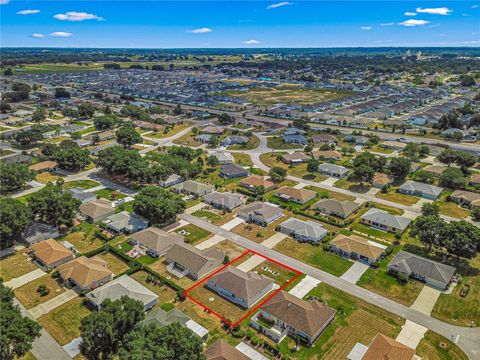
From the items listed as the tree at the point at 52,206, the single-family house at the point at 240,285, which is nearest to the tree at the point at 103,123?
the tree at the point at 52,206

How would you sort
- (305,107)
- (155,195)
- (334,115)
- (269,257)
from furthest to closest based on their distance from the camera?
(305,107) → (334,115) → (155,195) → (269,257)

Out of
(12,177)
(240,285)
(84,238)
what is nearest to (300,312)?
(240,285)

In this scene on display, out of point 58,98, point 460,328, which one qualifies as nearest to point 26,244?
point 460,328

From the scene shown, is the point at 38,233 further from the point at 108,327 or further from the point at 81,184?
the point at 108,327

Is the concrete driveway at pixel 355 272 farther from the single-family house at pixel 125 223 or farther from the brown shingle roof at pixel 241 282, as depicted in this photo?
the single-family house at pixel 125 223

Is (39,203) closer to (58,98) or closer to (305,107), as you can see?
(305,107)

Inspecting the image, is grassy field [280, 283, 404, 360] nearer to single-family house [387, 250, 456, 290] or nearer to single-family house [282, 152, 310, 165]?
single-family house [387, 250, 456, 290]

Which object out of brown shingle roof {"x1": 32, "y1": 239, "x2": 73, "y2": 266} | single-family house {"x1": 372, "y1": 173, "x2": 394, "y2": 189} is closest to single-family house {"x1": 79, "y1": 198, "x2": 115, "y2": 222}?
brown shingle roof {"x1": 32, "y1": 239, "x2": 73, "y2": 266}
